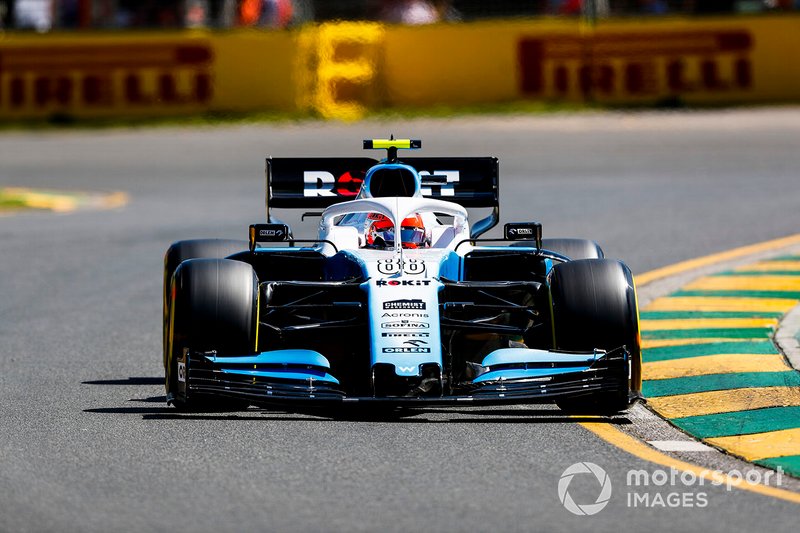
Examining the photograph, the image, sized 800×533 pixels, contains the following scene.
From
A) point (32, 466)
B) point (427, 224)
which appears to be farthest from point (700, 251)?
point (32, 466)

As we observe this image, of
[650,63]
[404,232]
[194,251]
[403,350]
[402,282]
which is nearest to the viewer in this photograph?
[403,350]

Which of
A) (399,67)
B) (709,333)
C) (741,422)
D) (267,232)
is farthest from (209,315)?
(399,67)

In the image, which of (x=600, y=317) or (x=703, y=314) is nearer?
(x=600, y=317)

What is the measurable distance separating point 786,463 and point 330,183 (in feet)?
13.9

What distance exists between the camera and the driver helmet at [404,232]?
→ 384 inches

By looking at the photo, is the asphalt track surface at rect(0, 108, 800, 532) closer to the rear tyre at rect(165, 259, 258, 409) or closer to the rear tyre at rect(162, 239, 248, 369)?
the rear tyre at rect(165, 259, 258, 409)

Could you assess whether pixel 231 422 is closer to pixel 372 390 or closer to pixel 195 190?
pixel 372 390

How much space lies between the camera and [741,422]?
8.45m

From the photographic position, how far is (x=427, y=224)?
390 inches

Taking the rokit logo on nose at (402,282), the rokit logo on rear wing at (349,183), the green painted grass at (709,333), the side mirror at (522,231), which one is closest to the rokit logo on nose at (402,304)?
the rokit logo on nose at (402,282)

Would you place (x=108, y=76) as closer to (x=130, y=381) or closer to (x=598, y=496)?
(x=130, y=381)

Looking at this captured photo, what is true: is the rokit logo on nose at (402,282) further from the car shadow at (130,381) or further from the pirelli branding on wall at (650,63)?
the pirelli branding on wall at (650,63)

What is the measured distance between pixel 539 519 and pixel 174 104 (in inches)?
832

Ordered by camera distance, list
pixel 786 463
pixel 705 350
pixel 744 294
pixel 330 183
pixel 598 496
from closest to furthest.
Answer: pixel 598 496 < pixel 786 463 < pixel 705 350 < pixel 330 183 < pixel 744 294
